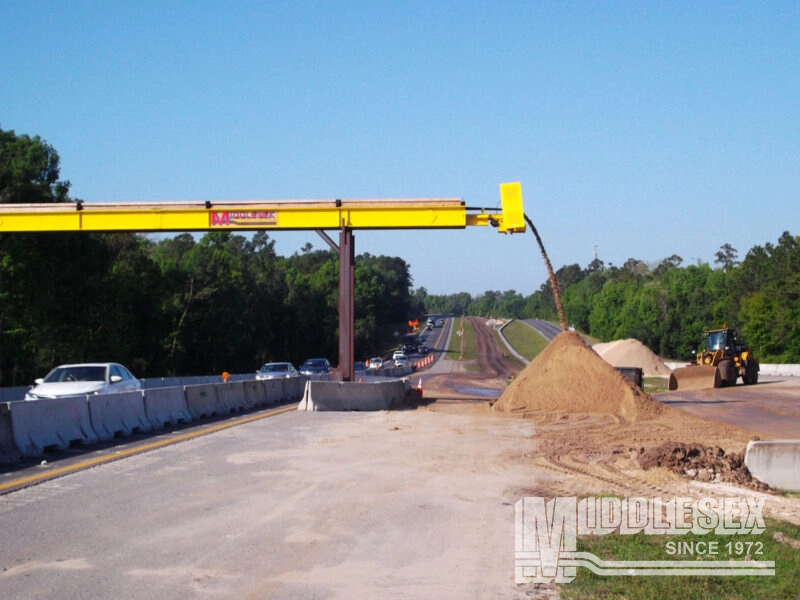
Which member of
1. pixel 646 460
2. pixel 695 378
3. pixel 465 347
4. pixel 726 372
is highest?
pixel 646 460

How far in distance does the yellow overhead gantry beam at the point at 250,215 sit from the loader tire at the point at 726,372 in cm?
2082

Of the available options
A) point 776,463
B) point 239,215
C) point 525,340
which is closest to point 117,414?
point 239,215

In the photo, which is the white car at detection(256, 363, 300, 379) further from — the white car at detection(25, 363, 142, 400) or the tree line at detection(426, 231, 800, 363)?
the tree line at detection(426, 231, 800, 363)

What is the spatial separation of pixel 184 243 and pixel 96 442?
8156 centimetres

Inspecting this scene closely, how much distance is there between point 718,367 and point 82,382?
33.3 meters

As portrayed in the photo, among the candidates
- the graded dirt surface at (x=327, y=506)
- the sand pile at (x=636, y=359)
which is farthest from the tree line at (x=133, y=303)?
the sand pile at (x=636, y=359)

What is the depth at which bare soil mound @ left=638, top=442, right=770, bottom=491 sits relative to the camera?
12719mm

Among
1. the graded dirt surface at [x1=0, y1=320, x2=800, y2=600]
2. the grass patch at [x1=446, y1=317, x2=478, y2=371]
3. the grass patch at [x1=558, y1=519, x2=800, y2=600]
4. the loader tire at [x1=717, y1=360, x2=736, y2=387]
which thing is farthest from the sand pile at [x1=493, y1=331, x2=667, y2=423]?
the grass patch at [x1=446, y1=317, x2=478, y2=371]

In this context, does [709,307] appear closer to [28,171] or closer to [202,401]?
[28,171]

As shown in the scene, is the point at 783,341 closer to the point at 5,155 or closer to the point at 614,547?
the point at 5,155

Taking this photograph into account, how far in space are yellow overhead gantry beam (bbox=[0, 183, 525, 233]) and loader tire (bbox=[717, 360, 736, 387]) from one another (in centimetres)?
2082

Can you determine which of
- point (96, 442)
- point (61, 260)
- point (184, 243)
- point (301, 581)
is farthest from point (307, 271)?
point (301, 581)

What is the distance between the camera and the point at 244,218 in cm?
2905

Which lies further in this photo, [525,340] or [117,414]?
[525,340]
